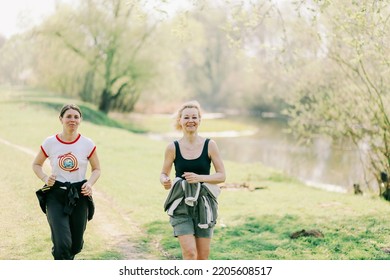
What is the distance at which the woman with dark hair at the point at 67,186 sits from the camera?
18.7 ft

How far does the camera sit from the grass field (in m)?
8.17

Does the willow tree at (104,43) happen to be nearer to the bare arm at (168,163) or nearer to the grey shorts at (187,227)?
the bare arm at (168,163)

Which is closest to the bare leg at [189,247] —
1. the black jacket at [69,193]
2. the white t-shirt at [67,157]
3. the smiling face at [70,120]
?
the black jacket at [69,193]

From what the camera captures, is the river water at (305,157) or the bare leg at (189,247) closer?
the bare leg at (189,247)

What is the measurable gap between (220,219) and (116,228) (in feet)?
7.69

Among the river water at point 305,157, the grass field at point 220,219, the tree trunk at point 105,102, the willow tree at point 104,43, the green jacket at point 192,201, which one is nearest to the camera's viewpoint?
the green jacket at point 192,201

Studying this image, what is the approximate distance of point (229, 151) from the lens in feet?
91.7

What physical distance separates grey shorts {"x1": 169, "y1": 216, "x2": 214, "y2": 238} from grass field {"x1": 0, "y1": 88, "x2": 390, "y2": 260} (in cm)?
242

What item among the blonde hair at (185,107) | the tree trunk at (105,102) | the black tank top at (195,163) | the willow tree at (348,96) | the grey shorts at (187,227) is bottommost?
the grey shorts at (187,227)

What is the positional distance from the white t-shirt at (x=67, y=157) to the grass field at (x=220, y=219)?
7.40 feet

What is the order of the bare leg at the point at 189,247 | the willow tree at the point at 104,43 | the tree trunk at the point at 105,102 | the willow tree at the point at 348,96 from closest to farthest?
the bare leg at the point at 189,247 < the willow tree at the point at 348,96 < the willow tree at the point at 104,43 < the tree trunk at the point at 105,102

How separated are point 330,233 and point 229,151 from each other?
61.4 feet

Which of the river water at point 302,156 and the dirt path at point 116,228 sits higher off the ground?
the river water at point 302,156

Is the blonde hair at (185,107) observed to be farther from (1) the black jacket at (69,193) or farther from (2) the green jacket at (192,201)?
(1) the black jacket at (69,193)
